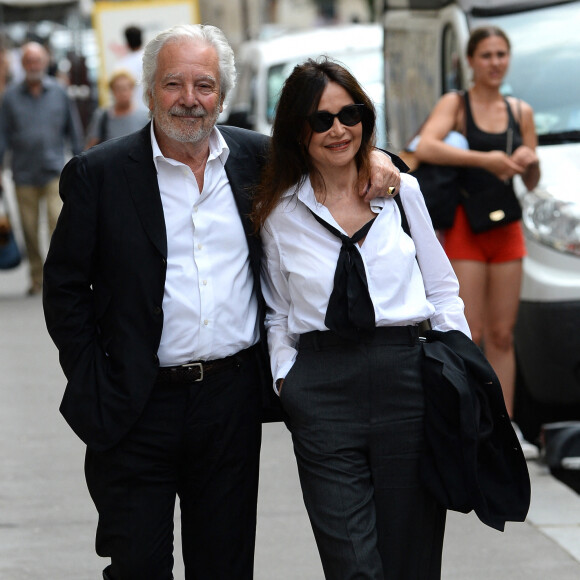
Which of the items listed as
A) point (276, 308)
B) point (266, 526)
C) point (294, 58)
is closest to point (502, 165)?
point (266, 526)

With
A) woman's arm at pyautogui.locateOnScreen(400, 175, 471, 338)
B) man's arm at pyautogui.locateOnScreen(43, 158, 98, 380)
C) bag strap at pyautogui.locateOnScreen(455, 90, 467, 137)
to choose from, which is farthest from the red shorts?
man's arm at pyautogui.locateOnScreen(43, 158, 98, 380)

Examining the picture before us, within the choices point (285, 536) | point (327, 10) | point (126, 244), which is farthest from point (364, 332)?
point (327, 10)

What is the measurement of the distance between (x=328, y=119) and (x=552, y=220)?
3.05 metres

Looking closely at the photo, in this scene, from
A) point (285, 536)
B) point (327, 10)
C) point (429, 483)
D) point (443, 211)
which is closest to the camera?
point (429, 483)

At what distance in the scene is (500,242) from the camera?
6.31 meters

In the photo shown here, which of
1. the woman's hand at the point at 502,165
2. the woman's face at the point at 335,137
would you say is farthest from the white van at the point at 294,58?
the woman's face at the point at 335,137

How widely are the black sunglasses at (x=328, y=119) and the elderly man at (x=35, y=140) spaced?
840 centimetres

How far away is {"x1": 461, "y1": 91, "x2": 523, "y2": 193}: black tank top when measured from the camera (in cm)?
631

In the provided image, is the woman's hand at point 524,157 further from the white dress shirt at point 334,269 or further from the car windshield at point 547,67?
the white dress shirt at point 334,269

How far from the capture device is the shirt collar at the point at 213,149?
372 centimetres

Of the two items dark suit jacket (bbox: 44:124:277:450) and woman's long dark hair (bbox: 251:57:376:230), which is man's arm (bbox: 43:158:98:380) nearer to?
dark suit jacket (bbox: 44:124:277:450)

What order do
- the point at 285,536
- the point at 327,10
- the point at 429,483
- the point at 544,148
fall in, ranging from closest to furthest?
the point at 429,483 → the point at 285,536 → the point at 544,148 → the point at 327,10

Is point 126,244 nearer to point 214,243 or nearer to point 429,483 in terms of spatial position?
point 214,243

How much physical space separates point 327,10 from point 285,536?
2228 inches
